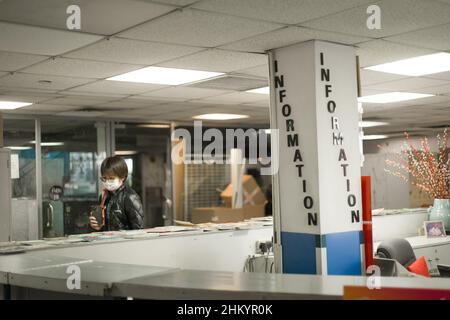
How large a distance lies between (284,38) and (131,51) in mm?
1112

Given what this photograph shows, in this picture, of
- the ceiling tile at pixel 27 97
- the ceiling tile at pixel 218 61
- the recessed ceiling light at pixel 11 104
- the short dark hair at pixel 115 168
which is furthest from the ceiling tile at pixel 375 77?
the recessed ceiling light at pixel 11 104

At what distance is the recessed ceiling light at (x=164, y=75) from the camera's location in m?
4.89

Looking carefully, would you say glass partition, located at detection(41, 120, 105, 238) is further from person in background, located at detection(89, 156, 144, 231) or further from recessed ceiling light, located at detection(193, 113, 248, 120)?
person in background, located at detection(89, 156, 144, 231)

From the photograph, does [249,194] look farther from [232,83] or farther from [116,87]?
[116,87]

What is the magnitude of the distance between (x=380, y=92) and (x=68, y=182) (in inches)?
187

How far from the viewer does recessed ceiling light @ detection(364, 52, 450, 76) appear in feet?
15.4

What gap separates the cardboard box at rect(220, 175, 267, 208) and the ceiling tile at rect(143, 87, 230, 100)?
3.66m

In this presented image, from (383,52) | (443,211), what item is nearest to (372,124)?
(443,211)

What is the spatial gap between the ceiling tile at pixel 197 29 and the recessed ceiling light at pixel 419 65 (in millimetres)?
1727

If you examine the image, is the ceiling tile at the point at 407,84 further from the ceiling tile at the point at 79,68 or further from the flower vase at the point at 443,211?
the ceiling tile at the point at 79,68

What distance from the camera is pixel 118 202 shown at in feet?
16.0

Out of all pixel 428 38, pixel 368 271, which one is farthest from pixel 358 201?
pixel 428 38

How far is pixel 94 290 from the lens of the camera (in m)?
2.04
